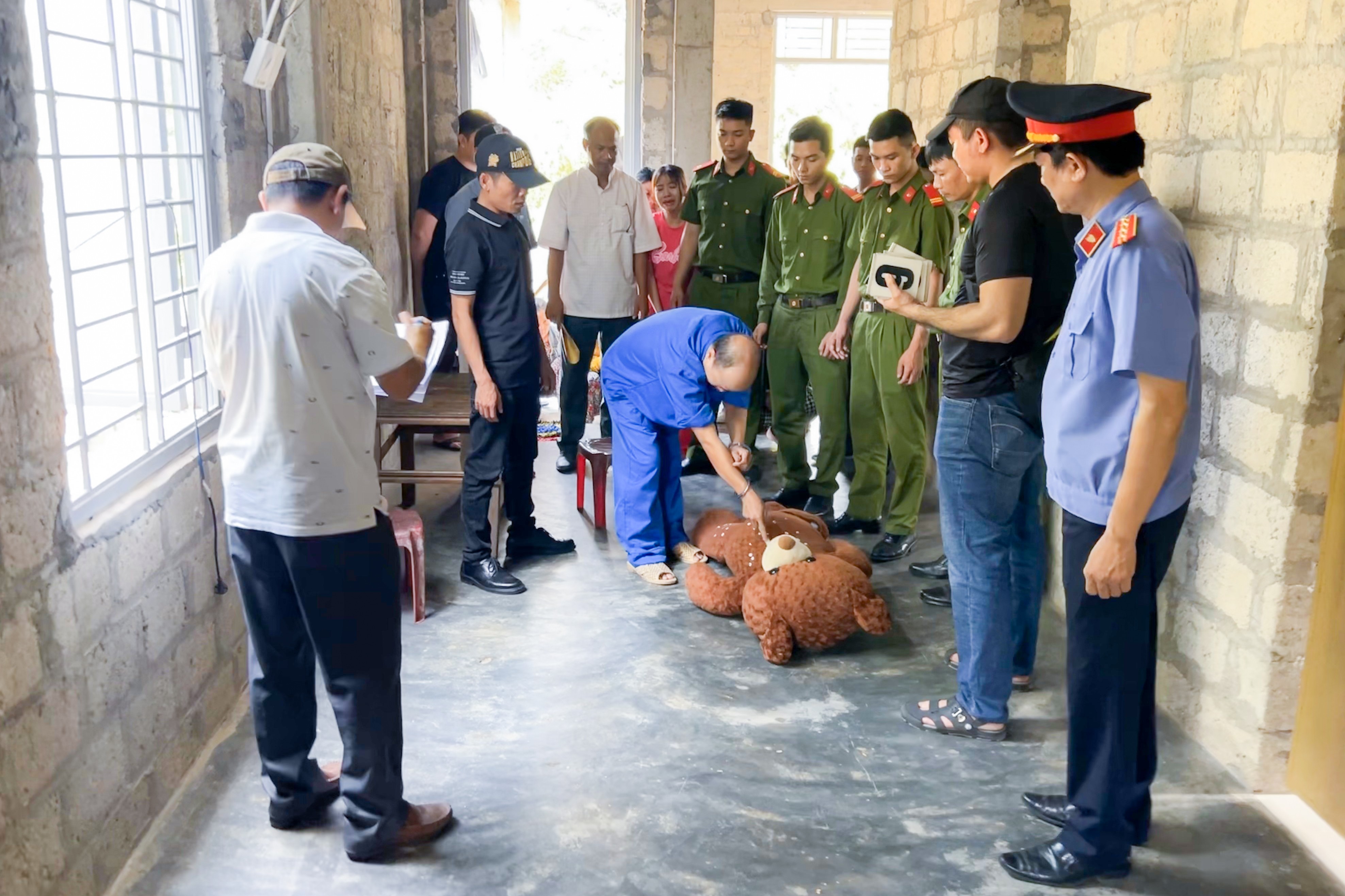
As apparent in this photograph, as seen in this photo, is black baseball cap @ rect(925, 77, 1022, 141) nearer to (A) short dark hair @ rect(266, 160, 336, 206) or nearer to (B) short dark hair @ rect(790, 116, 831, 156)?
(A) short dark hair @ rect(266, 160, 336, 206)

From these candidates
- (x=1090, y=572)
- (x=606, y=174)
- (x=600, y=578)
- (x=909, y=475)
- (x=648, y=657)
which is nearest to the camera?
(x=1090, y=572)

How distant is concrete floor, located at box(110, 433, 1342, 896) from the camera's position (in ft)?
7.59

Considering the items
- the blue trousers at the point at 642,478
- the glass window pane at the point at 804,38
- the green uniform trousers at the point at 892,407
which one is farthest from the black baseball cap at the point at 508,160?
the glass window pane at the point at 804,38

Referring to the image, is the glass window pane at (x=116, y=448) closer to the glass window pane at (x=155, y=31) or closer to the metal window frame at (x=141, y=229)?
the metal window frame at (x=141, y=229)

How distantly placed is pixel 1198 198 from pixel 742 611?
1797mm

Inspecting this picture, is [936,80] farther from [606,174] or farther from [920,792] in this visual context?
[920,792]

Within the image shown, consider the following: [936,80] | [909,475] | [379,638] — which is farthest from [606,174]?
[379,638]

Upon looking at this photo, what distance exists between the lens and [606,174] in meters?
4.89

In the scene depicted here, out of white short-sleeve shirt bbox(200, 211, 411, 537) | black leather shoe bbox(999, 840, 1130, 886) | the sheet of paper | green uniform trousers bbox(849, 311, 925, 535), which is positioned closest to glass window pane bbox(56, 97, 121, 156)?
white short-sleeve shirt bbox(200, 211, 411, 537)

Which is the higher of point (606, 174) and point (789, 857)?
point (606, 174)

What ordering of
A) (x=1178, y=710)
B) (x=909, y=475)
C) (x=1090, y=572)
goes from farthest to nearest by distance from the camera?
(x=909, y=475)
(x=1178, y=710)
(x=1090, y=572)

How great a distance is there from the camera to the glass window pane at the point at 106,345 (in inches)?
95.7

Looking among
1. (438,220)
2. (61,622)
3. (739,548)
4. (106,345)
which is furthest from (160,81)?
(438,220)

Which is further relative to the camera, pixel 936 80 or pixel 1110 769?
pixel 936 80
